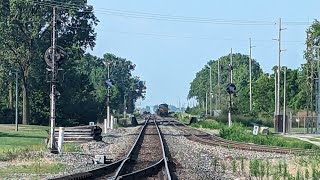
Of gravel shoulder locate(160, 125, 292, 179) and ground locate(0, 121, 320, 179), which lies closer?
ground locate(0, 121, 320, 179)

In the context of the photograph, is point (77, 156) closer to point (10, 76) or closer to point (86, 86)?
point (10, 76)

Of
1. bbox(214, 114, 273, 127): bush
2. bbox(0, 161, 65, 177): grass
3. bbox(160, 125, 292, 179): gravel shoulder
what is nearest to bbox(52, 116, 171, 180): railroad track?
bbox(160, 125, 292, 179): gravel shoulder

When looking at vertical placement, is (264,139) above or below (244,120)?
below

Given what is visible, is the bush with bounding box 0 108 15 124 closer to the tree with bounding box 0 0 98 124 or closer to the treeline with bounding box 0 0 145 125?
the treeline with bounding box 0 0 145 125

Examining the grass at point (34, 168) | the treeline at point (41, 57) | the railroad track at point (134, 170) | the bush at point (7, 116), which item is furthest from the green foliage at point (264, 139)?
the bush at point (7, 116)

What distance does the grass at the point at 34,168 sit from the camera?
21119mm

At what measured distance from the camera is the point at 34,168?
2238cm

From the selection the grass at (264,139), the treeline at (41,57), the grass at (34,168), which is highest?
the treeline at (41,57)

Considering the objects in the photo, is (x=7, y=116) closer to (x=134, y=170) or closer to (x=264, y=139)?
(x=264, y=139)

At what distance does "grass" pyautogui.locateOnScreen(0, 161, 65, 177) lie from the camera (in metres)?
21.1

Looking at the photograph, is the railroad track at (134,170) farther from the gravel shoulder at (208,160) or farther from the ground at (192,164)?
the ground at (192,164)

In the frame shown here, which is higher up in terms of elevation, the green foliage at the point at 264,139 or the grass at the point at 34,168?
the grass at the point at 34,168

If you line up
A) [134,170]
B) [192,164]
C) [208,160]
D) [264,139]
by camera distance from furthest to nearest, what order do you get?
[264,139], [208,160], [192,164], [134,170]

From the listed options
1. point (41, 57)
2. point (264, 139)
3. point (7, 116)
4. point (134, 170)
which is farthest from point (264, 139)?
point (7, 116)
